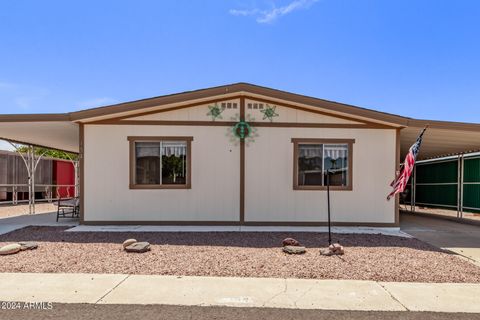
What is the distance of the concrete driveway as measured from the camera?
291 inches

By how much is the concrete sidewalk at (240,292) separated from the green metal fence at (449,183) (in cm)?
965

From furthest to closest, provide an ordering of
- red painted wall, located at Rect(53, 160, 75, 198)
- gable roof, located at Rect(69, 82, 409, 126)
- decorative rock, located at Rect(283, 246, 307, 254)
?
1. red painted wall, located at Rect(53, 160, 75, 198)
2. gable roof, located at Rect(69, 82, 409, 126)
3. decorative rock, located at Rect(283, 246, 307, 254)

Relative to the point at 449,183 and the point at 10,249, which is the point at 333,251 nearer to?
the point at 10,249

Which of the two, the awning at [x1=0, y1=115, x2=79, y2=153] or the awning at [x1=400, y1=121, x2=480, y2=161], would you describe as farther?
the awning at [x1=400, y1=121, x2=480, y2=161]

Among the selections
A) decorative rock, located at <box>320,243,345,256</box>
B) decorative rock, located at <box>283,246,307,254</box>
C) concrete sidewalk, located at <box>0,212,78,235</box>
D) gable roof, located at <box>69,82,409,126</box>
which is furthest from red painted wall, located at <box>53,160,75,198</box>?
decorative rock, located at <box>320,243,345,256</box>

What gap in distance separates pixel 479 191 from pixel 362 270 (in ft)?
35.2

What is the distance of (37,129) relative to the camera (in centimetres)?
1057

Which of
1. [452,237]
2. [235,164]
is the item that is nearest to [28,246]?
[235,164]

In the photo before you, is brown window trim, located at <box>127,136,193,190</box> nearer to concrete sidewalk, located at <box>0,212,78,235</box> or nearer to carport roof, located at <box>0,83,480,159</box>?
carport roof, located at <box>0,83,480,159</box>

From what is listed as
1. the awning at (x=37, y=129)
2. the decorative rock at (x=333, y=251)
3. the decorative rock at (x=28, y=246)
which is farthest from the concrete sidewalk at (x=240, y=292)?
the awning at (x=37, y=129)

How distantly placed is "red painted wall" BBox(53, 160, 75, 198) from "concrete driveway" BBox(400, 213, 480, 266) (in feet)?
60.1

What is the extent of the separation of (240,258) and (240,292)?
5.27ft

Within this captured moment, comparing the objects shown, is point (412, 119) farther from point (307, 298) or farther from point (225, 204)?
point (307, 298)

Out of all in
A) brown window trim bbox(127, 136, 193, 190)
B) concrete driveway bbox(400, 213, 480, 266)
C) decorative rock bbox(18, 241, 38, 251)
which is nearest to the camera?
decorative rock bbox(18, 241, 38, 251)
